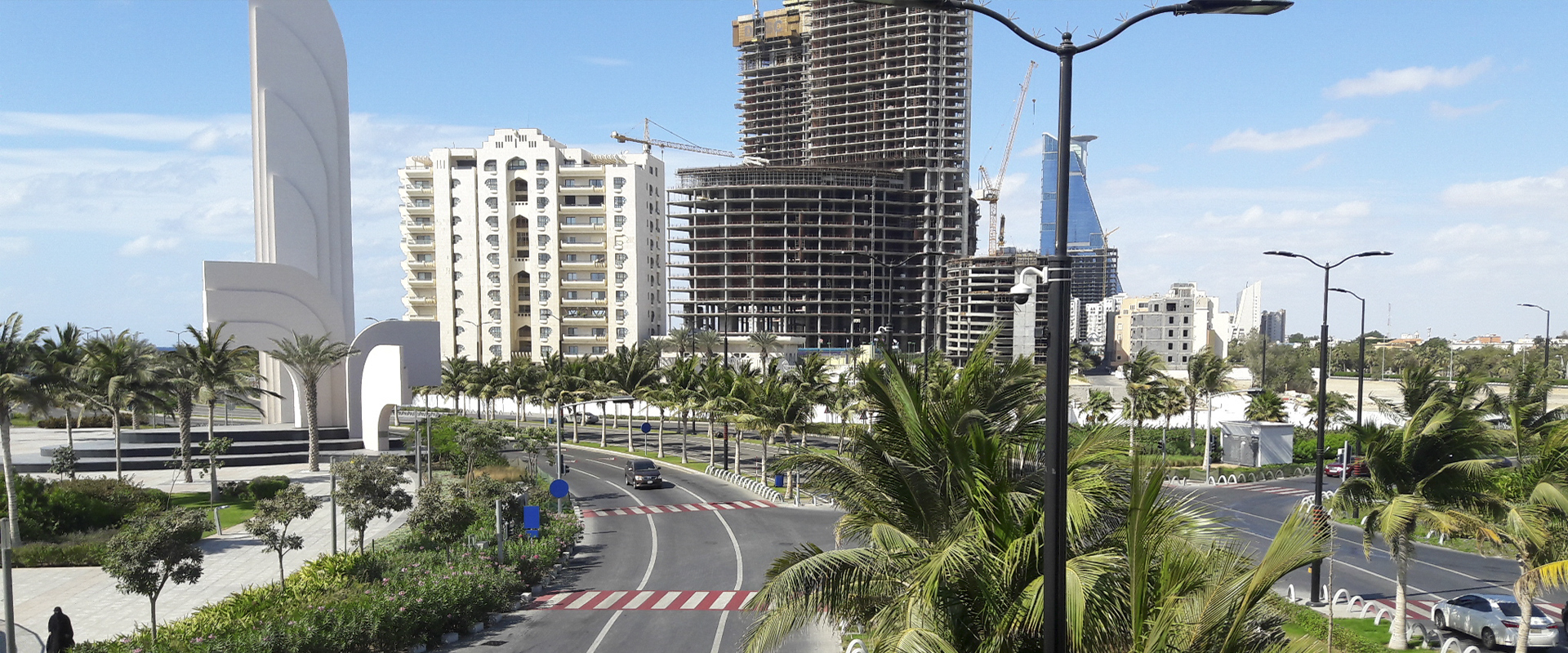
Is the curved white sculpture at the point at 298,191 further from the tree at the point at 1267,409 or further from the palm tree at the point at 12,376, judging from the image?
the tree at the point at 1267,409

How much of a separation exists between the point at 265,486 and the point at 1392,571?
44.9 m

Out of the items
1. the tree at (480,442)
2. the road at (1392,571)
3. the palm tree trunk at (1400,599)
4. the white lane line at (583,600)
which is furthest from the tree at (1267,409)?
the white lane line at (583,600)

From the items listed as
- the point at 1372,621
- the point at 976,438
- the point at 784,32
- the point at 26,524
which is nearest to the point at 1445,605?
the point at 1372,621

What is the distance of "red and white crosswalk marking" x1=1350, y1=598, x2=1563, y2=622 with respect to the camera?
20.8 metres

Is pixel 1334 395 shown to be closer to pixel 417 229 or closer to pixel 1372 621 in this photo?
pixel 1372 621

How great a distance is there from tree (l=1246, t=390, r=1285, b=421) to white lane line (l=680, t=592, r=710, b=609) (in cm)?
5101

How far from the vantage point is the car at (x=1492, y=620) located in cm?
1786

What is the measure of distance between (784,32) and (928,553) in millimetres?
166301

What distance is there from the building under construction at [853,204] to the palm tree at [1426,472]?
11507 centimetres

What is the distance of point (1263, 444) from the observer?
51.5 meters

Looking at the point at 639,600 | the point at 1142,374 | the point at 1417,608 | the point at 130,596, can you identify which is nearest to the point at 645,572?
the point at 639,600

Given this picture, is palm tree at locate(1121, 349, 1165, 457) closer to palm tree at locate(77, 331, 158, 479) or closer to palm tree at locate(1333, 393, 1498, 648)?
palm tree at locate(1333, 393, 1498, 648)

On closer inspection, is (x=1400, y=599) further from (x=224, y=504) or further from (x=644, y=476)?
(x=224, y=504)

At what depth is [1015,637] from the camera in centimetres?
708
